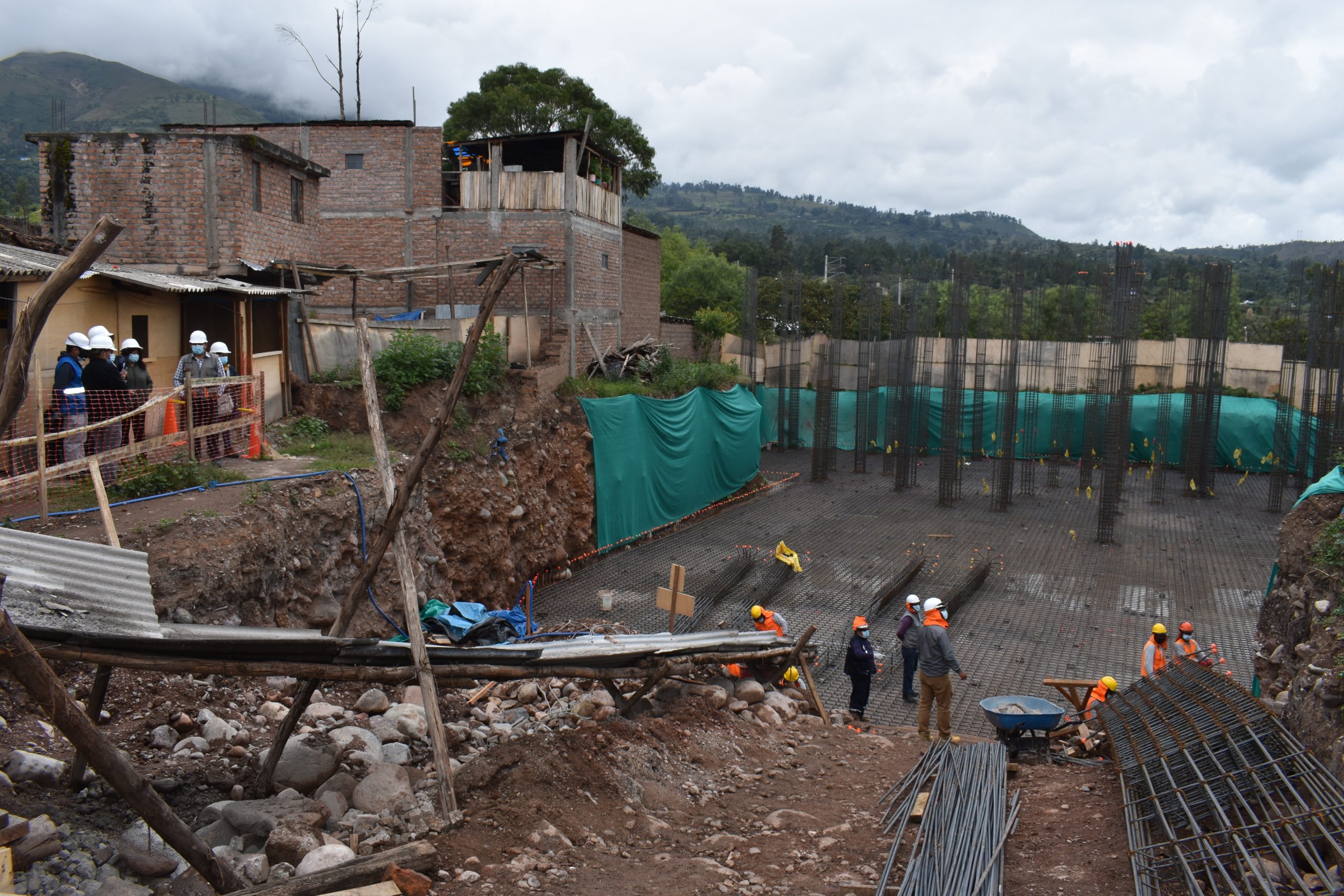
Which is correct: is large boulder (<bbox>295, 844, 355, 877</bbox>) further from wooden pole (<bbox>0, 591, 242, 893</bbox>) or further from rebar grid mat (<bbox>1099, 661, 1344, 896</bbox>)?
rebar grid mat (<bbox>1099, 661, 1344, 896</bbox>)

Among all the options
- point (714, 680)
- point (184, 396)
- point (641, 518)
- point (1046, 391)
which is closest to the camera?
point (714, 680)

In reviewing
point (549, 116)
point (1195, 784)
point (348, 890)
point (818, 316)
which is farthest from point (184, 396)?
point (818, 316)

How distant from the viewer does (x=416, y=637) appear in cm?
543

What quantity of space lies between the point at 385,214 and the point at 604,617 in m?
12.7

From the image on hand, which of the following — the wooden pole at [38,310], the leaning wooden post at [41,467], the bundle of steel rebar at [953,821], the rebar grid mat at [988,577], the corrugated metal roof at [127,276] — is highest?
the corrugated metal roof at [127,276]

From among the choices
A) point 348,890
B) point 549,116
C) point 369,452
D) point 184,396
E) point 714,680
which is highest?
point 549,116

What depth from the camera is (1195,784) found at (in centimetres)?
570

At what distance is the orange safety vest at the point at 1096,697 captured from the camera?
28.6 ft

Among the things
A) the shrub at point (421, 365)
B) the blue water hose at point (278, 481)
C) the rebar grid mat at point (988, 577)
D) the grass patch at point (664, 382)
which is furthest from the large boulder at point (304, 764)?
the grass patch at point (664, 382)

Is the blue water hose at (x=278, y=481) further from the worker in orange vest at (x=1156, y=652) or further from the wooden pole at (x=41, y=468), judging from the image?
the worker in orange vest at (x=1156, y=652)

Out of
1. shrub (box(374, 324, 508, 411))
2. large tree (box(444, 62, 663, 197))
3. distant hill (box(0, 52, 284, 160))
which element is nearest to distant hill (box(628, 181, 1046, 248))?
distant hill (box(0, 52, 284, 160))

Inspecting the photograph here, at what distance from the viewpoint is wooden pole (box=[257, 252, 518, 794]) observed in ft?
17.7

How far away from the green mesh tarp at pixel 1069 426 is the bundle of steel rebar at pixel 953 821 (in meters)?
16.2

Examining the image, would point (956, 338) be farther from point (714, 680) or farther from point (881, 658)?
point (714, 680)
